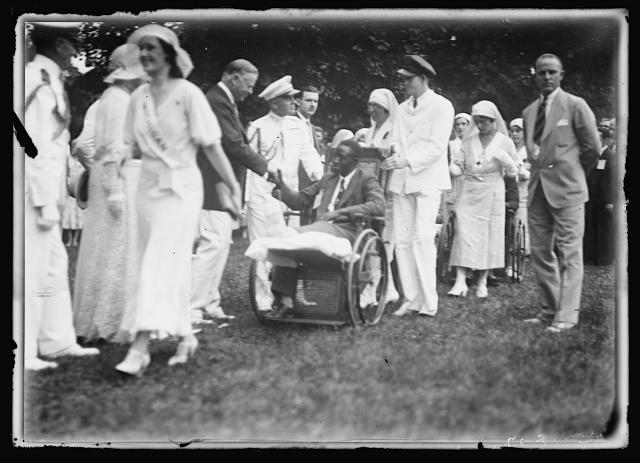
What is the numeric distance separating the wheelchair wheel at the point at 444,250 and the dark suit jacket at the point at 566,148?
1088mm

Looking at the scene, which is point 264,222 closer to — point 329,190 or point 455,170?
point 329,190

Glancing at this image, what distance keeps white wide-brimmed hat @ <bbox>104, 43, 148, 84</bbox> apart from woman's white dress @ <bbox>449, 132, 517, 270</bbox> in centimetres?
286

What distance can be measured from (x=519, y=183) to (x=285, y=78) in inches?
94.6

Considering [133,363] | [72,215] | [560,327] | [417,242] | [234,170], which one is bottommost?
[133,363]

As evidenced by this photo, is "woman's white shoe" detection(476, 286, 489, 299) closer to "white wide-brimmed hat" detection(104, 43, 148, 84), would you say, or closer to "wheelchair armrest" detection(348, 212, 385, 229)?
"wheelchair armrest" detection(348, 212, 385, 229)

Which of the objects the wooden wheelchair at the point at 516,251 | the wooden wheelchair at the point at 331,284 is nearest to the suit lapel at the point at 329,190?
the wooden wheelchair at the point at 331,284

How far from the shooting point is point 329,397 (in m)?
6.28

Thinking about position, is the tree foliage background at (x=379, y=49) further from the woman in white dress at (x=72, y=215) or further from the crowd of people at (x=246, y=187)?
the woman in white dress at (x=72, y=215)

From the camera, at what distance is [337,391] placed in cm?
630

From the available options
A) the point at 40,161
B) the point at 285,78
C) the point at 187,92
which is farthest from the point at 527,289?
the point at 40,161

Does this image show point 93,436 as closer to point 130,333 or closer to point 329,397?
point 130,333

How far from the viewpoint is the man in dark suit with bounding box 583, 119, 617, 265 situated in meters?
6.82

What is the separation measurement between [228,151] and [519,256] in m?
2.63

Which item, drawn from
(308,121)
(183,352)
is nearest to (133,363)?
(183,352)
